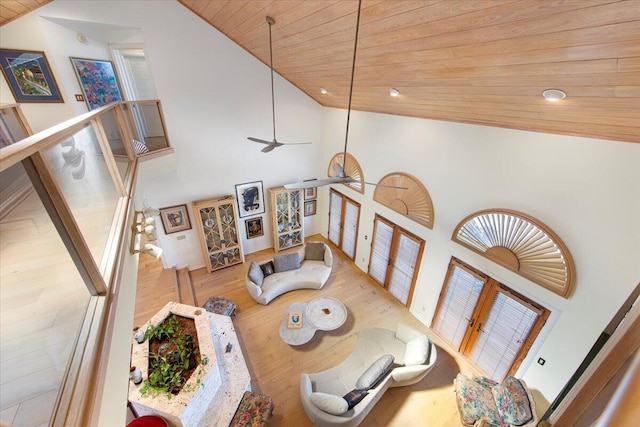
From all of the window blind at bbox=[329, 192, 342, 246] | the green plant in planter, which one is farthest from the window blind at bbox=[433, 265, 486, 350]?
the green plant in planter

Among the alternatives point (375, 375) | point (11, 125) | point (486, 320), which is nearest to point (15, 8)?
point (11, 125)

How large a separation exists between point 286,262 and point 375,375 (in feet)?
11.0

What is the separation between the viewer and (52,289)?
1430mm

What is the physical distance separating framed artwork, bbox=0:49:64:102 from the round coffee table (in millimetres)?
5830

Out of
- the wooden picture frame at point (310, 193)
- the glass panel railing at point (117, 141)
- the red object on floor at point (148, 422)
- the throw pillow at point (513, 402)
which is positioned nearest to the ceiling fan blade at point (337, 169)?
the wooden picture frame at point (310, 193)

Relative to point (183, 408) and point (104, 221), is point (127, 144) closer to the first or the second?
point (104, 221)

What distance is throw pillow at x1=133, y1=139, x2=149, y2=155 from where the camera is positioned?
458 cm

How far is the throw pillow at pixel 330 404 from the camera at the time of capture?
141 inches

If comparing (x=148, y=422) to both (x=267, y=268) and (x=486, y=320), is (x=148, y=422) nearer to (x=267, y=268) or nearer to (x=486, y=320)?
(x=267, y=268)

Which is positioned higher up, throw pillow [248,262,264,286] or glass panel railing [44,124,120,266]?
glass panel railing [44,124,120,266]

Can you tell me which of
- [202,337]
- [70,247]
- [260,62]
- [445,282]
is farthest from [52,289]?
[260,62]

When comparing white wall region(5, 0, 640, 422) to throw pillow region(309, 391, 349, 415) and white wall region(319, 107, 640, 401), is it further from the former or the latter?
throw pillow region(309, 391, 349, 415)

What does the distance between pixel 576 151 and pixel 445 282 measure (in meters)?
2.82

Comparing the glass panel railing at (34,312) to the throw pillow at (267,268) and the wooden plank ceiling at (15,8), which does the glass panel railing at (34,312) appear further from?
the throw pillow at (267,268)
